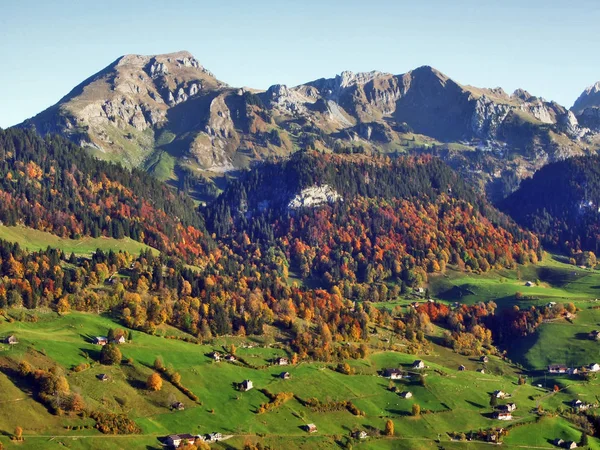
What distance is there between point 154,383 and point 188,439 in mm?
22924

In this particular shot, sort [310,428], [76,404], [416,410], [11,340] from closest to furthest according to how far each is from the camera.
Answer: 1. [76,404]
2. [11,340]
3. [310,428]
4. [416,410]

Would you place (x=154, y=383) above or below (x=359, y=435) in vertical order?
above

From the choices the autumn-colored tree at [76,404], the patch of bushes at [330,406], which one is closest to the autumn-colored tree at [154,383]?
the autumn-colored tree at [76,404]

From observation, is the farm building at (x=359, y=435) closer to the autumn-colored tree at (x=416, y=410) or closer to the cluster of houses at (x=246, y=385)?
the autumn-colored tree at (x=416, y=410)

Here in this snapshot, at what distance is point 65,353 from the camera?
180m

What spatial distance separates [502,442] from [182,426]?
77.1 m

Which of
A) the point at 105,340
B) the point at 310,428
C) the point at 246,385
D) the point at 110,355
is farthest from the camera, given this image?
the point at 105,340

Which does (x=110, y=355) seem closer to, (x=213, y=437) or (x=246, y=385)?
(x=246, y=385)

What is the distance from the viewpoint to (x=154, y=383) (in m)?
177

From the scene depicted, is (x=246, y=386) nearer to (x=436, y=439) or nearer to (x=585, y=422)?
(x=436, y=439)

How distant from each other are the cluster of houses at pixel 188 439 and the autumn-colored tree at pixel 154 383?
19.4m

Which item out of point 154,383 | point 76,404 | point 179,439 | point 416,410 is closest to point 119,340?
point 154,383

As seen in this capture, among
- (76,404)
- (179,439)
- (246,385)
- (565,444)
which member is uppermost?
(76,404)

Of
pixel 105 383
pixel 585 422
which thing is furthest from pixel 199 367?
pixel 585 422
